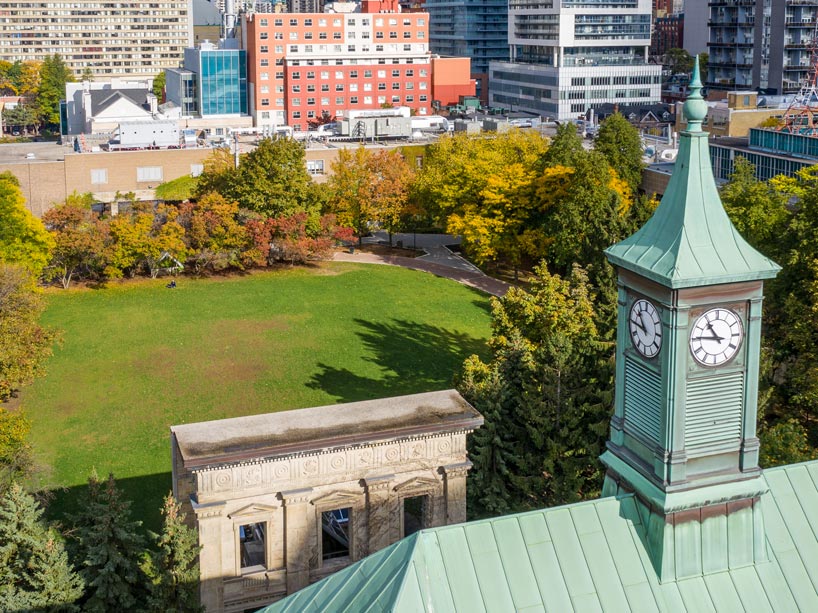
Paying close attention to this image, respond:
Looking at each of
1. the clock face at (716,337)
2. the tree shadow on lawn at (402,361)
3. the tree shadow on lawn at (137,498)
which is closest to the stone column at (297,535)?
the tree shadow on lawn at (137,498)

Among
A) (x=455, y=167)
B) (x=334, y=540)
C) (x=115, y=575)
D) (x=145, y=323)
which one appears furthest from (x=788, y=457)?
(x=455, y=167)

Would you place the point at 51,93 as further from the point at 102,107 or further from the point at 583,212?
the point at 583,212

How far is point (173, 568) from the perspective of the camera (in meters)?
28.3

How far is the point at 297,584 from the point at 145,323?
36106 mm

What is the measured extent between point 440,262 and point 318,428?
162 ft

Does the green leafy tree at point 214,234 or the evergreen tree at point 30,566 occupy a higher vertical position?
the green leafy tree at point 214,234

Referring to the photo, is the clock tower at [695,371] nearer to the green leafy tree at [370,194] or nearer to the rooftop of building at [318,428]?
the rooftop of building at [318,428]

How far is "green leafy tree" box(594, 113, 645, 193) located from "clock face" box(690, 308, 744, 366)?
60927 mm

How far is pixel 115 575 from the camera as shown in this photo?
2875 centimetres

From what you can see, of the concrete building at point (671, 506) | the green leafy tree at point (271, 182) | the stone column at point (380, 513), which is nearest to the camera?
the concrete building at point (671, 506)

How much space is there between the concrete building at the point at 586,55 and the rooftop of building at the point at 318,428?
128980 millimetres

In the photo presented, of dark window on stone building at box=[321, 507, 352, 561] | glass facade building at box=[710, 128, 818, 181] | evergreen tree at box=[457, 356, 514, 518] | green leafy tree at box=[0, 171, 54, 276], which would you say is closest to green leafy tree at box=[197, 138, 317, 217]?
green leafy tree at box=[0, 171, 54, 276]

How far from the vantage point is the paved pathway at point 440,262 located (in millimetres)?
74062

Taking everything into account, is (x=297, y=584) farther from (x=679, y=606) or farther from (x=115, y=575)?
(x=679, y=606)
